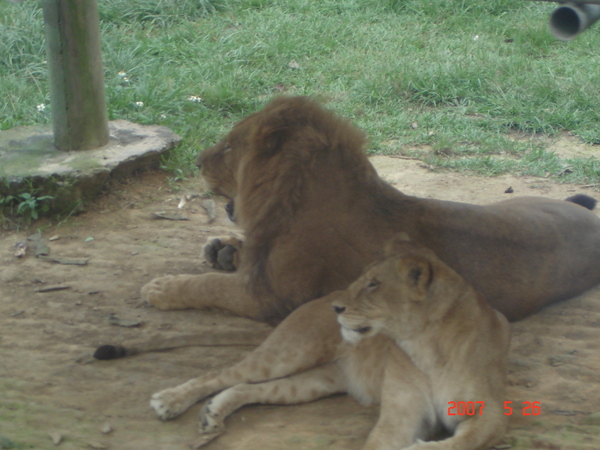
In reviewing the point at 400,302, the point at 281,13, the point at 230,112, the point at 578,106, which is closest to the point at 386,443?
the point at 400,302

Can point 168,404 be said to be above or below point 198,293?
below

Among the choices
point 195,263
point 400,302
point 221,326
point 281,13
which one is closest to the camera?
point 400,302

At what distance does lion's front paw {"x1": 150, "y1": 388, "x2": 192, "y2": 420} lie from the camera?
331cm

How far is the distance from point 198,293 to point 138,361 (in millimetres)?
682

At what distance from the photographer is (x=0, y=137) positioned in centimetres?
607

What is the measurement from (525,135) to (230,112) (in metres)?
3.09

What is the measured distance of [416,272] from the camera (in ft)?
10.1

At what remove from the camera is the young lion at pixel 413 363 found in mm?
2943

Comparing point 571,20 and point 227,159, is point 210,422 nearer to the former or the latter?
point 227,159

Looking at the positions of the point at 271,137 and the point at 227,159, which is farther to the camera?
the point at 227,159

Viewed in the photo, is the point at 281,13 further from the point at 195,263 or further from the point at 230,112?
the point at 195,263

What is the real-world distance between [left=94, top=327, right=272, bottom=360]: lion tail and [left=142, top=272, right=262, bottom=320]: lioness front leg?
0.20 metres

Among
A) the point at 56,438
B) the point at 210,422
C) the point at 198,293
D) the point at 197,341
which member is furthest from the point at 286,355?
the point at 56,438

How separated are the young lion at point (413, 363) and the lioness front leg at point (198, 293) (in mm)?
820
